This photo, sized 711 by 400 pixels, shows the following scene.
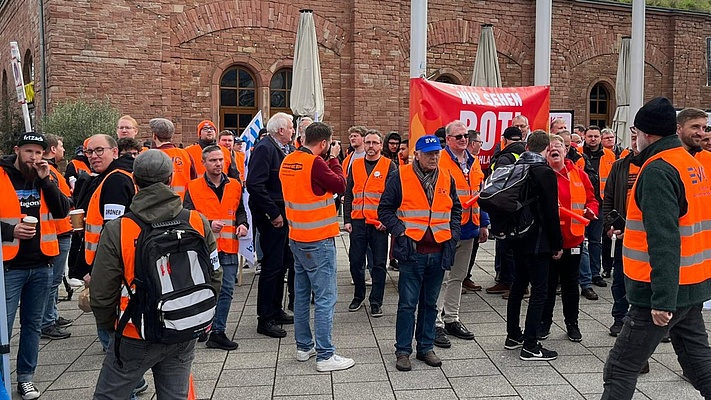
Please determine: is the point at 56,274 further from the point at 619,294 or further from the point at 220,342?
the point at 619,294

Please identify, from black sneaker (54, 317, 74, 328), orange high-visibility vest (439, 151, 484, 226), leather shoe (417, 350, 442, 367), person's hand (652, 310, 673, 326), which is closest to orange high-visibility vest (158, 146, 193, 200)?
black sneaker (54, 317, 74, 328)

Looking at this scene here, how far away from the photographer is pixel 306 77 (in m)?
13.2

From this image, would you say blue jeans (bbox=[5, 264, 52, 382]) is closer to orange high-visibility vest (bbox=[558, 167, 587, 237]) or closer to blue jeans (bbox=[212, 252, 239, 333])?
blue jeans (bbox=[212, 252, 239, 333])

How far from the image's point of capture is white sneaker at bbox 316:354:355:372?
204 inches

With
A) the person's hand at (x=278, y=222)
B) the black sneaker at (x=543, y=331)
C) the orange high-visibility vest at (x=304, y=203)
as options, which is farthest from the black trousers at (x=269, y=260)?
the black sneaker at (x=543, y=331)

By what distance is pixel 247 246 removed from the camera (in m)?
7.28

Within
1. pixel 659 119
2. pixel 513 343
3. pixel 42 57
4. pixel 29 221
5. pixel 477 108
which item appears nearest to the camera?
pixel 659 119

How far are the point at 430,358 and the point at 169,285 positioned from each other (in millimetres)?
2844

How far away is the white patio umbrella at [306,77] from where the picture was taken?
13.1m

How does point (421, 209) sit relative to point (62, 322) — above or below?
above

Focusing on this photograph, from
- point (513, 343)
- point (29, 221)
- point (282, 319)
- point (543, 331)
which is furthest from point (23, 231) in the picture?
point (543, 331)

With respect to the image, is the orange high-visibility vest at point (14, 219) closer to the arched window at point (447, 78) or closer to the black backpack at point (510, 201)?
the black backpack at point (510, 201)

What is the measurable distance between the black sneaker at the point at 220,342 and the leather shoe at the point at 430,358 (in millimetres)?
1724

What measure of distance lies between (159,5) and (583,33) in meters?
13.3
